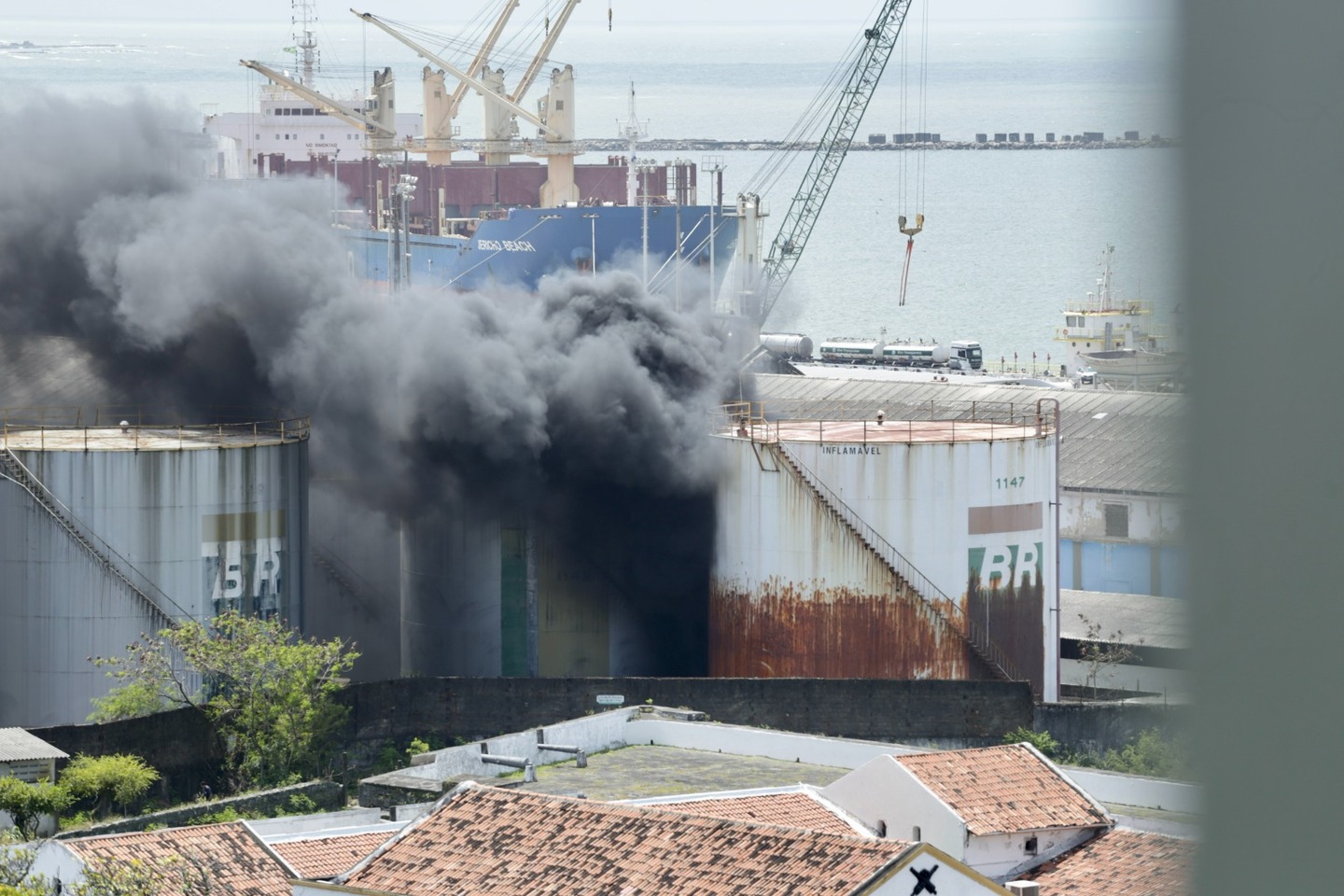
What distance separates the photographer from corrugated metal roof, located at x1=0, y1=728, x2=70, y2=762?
24.8 m

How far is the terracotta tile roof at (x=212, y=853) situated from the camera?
18594 mm

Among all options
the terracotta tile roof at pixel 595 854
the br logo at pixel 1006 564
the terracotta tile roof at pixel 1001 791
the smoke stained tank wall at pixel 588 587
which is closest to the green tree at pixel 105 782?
the terracotta tile roof at pixel 595 854

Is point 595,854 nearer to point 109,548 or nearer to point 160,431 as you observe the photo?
point 109,548

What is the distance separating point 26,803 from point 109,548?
715 cm

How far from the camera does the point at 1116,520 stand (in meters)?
48.4

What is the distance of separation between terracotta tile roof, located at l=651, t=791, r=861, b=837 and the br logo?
10.6 metres

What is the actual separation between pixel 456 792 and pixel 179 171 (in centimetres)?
2700

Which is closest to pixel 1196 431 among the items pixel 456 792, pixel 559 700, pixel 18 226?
pixel 456 792

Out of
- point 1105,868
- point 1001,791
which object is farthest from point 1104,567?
point 1105,868

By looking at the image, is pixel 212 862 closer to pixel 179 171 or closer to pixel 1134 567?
pixel 179 171

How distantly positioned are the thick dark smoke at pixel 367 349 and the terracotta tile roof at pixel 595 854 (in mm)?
14490

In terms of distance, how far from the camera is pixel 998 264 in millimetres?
144250

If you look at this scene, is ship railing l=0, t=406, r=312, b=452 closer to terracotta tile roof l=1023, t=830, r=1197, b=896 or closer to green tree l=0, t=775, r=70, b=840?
green tree l=0, t=775, r=70, b=840

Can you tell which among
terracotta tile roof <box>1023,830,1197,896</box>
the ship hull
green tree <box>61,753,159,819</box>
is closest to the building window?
the ship hull
